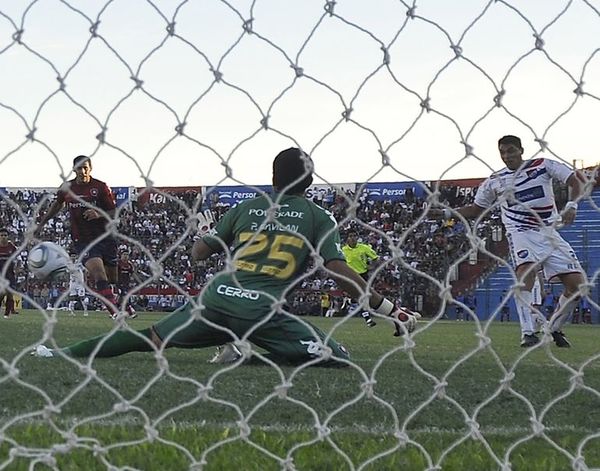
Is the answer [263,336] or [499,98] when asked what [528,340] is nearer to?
[263,336]

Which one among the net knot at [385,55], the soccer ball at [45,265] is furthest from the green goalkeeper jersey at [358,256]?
the net knot at [385,55]

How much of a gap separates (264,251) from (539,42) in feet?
8.48

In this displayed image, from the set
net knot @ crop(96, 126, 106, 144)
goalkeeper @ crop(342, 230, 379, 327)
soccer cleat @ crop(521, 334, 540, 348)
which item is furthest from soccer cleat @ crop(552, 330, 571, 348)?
net knot @ crop(96, 126, 106, 144)

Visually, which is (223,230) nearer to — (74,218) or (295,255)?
(295,255)

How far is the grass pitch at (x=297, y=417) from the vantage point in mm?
2238

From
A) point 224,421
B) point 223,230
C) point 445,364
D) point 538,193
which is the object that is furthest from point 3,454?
point 538,193

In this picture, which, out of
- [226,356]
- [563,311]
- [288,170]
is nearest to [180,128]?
[288,170]

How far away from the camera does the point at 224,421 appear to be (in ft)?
10.0

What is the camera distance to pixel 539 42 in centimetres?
229

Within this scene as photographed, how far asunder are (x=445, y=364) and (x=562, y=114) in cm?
366

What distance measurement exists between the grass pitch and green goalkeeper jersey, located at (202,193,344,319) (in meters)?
0.37

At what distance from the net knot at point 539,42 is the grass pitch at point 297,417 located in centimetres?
76

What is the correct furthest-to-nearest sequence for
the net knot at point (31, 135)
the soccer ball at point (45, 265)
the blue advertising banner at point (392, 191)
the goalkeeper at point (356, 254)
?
the blue advertising banner at point (392, 191) → the goalkeeper at point (356, 254) → the soccer ball at point (45, 265) → the net knot at point (31, 135)

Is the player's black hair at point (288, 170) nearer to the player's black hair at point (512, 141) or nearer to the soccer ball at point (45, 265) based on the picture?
the player's black hair at point (512, 141)
